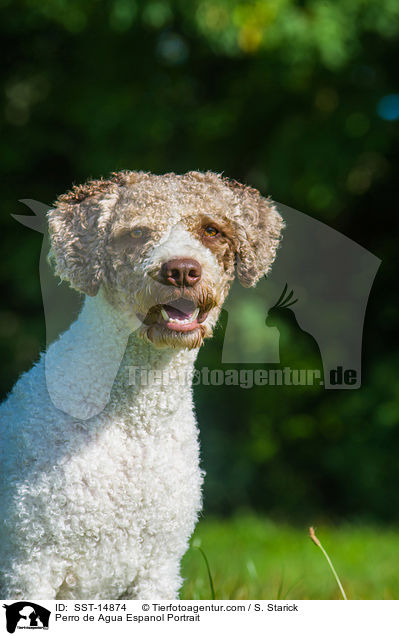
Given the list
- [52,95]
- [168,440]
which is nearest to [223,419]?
[52,95]

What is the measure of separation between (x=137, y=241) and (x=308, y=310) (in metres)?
4.03

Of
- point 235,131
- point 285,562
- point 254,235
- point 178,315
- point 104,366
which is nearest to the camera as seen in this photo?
point 178,315

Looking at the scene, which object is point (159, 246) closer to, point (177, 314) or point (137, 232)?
point (137, 232)

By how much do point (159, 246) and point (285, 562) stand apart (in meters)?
3.24

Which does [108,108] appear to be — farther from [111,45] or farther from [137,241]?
[137,241]

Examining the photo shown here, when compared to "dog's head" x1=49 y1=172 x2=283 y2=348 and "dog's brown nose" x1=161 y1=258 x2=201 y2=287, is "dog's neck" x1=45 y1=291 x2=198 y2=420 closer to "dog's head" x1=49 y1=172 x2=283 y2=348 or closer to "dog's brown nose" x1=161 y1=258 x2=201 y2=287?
"dog's head" x1=49 y1=172 x2=283 y2=348

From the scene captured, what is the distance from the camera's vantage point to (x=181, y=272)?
7.08 feet

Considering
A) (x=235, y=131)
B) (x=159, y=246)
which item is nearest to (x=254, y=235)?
(x=159, y=246)

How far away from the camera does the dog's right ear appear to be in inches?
92.0

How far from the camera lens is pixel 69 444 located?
7.58 feet

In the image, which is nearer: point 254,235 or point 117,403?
point 117,403
